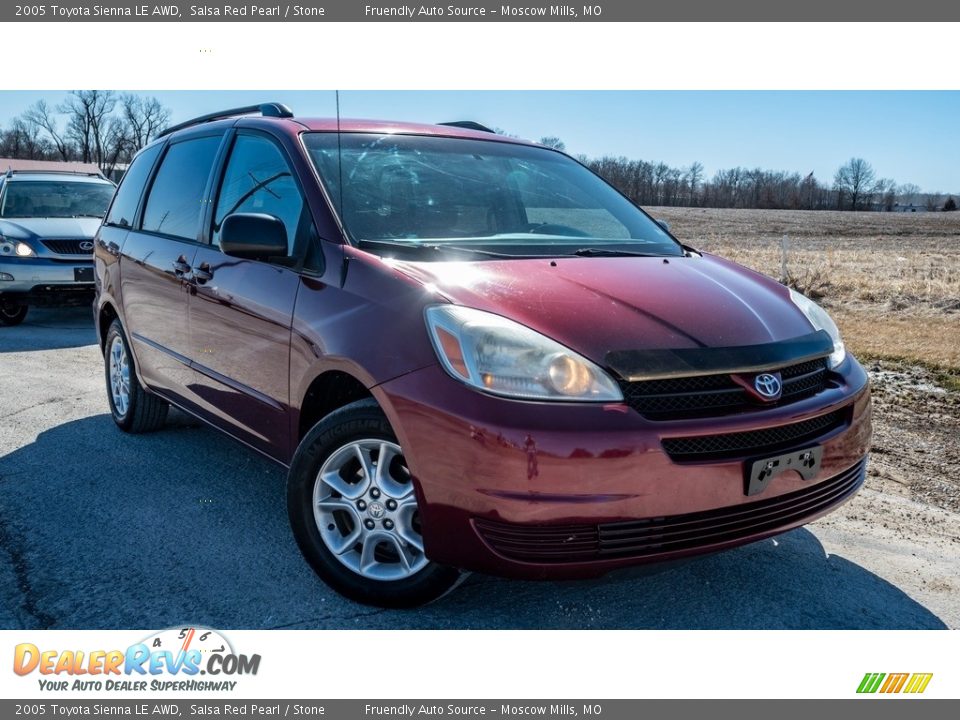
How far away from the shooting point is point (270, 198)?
3.79 meters

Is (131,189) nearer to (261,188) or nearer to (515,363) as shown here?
(261,188)

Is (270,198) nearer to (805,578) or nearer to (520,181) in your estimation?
(520,181)

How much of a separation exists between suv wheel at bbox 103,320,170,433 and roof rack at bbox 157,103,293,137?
Answer: 4.19 feet

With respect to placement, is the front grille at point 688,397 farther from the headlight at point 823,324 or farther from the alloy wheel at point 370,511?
the alloy wheel at point 370,511

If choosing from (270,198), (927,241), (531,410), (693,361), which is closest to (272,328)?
(270,198)

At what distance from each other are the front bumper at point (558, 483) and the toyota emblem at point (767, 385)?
2.5 inches

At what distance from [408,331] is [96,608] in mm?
1501

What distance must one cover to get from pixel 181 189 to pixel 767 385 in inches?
131

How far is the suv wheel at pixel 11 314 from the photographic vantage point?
10.7 metres

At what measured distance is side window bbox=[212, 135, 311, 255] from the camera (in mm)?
3562

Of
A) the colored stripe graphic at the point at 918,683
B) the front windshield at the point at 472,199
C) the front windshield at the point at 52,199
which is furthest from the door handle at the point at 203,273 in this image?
the front windshield at the point at 52,199

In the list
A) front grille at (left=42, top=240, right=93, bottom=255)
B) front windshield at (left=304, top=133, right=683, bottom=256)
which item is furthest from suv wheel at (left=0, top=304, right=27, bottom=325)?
front windshield at (left=304, top=133, right=683, bottom=256)

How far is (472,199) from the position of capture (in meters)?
3.84
